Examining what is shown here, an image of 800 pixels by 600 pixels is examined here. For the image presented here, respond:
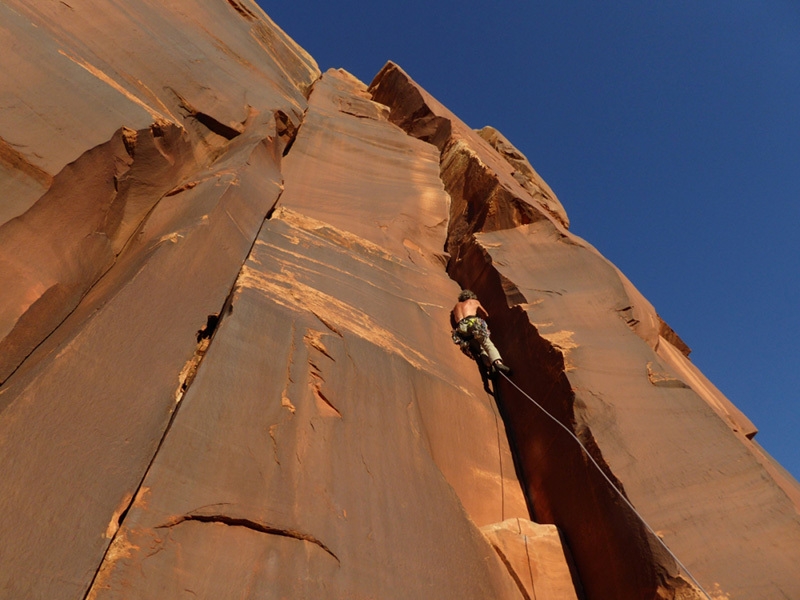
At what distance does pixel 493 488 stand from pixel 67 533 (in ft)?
10.7

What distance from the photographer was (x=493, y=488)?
16.1ft

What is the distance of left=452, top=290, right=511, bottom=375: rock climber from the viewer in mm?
6234

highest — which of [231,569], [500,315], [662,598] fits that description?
[500,315]

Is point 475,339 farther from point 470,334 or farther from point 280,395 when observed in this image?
point 280,395

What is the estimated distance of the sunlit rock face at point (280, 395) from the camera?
2928 mm

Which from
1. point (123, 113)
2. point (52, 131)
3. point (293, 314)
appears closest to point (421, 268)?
point (293, 314)

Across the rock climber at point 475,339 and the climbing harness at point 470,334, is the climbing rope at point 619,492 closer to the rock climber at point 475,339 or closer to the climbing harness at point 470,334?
the rock climber at point 475,339

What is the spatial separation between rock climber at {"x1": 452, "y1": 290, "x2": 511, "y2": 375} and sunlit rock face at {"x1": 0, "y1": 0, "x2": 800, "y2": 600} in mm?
176

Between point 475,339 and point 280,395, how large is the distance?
303 cm

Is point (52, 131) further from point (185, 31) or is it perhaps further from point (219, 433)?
point (185, 31)

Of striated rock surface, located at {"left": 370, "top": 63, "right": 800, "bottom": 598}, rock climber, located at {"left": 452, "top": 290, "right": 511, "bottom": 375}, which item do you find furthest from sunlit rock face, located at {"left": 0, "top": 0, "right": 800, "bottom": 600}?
rock climber, located at {"left": 452, "top": 290, "right": 511, "bottom": 375}

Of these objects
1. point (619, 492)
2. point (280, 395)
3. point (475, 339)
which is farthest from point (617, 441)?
point (280, 395)

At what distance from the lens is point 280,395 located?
380 centimetres

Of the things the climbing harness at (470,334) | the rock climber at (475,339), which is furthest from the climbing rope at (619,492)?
the climbing harness at (470,334)
